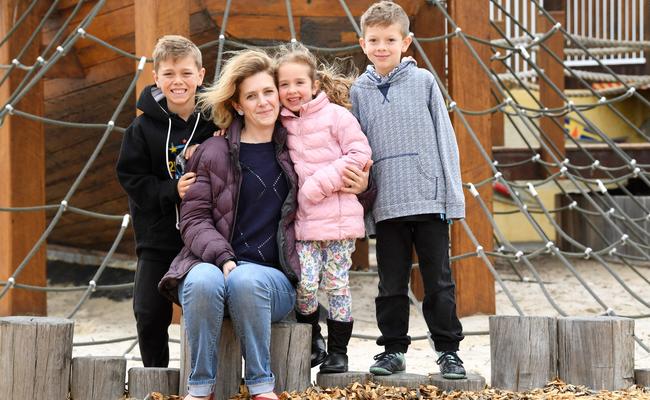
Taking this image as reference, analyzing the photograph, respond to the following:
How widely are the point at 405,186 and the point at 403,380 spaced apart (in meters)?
0.51

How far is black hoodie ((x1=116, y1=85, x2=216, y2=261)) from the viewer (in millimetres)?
2502

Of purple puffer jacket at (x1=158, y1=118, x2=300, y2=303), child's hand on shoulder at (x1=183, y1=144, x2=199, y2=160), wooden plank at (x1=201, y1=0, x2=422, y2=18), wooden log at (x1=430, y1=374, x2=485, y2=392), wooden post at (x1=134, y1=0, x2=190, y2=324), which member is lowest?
wooden log at (x1=430, y1=374, x2=485, y2=392)

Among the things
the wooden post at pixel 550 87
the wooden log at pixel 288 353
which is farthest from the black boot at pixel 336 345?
the wooden post at pixel 550 87

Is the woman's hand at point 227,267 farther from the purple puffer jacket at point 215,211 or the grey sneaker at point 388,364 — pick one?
the grey sneaker at point 388,364

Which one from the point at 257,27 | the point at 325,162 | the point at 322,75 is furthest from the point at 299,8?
the point at 325,162

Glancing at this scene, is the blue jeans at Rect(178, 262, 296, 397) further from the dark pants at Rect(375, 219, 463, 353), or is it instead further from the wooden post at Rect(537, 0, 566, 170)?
the wooden post at Rect(537, 0, 566, 170)

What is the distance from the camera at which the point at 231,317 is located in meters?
2.26

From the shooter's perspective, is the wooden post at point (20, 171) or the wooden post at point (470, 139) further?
the wooden post at point (20, 171)

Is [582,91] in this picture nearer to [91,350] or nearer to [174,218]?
[91,350]

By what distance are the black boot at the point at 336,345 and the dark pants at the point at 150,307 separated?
492 millimetres

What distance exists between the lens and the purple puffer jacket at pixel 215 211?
7.57ft

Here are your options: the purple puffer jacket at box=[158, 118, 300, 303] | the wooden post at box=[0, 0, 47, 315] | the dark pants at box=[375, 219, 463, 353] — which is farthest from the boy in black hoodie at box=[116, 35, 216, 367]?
the wooden post at box=[0, 0, 47, 315]

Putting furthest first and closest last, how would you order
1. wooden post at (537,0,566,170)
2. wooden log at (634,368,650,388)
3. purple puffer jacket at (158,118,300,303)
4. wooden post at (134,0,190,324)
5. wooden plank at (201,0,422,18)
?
wooden post at (537,0,566,170), wooden plank at (201,0,422,18), wooden post at (134,0,190,324), wooden log at (634,368,650,388), purple puffer jacket at (158,118,300,303)

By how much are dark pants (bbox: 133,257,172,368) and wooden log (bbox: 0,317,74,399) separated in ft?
0.82
